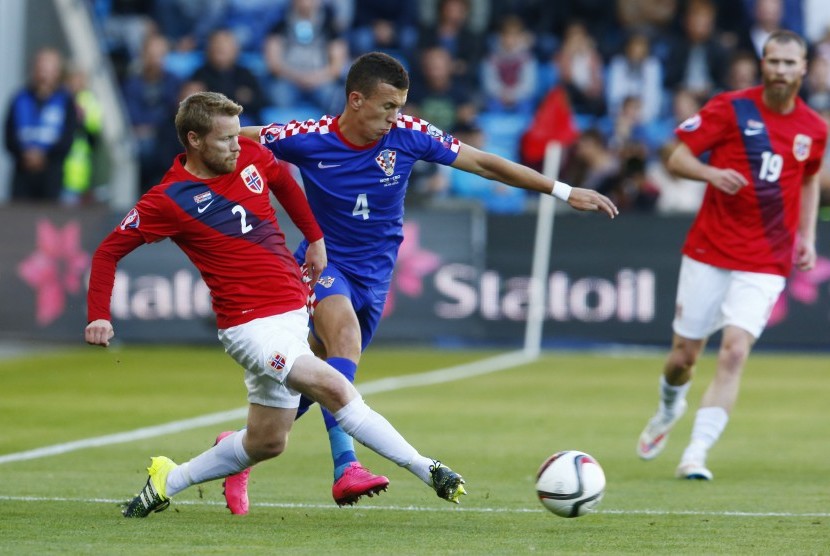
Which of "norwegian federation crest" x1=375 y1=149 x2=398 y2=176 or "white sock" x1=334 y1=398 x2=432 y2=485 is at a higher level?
"norwegian federation crest" x1=375 y1=149 x2=398 y2=176

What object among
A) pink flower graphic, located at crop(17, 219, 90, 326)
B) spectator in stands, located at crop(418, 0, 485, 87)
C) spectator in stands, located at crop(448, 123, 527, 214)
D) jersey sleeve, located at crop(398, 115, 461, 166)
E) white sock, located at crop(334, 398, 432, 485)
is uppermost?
spectator in stands, located at crop(418, 0, 485, 87)

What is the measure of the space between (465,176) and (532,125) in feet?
3.58

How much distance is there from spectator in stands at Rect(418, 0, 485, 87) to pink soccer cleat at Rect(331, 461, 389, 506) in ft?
46.2

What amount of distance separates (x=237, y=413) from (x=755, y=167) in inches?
183

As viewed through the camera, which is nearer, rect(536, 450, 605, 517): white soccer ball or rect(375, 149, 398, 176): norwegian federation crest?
rect(536, 450, 605, 517): white soccer ball

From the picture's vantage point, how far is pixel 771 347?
682 inches

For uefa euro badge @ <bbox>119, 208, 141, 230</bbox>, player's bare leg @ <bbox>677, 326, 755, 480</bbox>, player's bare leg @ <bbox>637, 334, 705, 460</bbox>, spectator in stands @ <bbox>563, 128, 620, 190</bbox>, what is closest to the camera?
uefa euro badge @ <bbox>119, 208, 141, 230</bbox>

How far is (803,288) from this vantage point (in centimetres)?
1697

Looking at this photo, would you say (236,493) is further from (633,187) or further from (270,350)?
(633,187)

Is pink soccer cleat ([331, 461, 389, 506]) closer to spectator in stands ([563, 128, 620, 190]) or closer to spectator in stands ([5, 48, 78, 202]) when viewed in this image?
spectator in stands ([563, 128, 620, 190])

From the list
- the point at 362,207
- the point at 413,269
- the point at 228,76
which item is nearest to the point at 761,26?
the point at 413,269

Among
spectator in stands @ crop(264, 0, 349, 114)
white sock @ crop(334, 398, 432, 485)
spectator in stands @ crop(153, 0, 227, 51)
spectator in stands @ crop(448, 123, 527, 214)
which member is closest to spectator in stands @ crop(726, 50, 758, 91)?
spectator in stands @ crop(448, 123, 527, 214)

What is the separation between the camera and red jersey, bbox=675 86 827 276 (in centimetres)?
951

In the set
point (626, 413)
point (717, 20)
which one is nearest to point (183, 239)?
point (626, 413)
